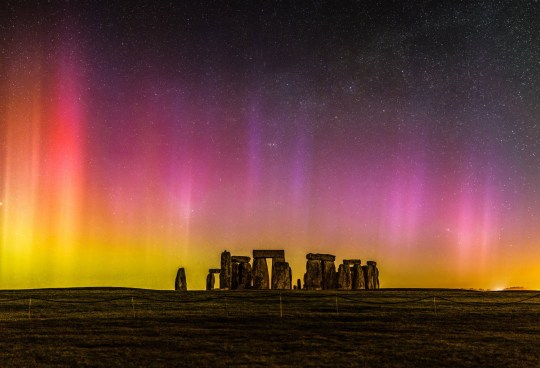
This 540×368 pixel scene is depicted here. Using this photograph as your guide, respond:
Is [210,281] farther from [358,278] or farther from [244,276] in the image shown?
[358,278]

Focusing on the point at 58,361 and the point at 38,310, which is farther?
the point at 38,310

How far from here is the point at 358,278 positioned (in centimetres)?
3897

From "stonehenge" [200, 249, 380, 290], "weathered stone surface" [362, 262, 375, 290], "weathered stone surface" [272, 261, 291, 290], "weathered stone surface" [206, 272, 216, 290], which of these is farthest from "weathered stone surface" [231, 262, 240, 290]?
"weathered stone surface" [362, 262, 375, 290]

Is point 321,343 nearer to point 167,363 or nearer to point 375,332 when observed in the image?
point 375,332

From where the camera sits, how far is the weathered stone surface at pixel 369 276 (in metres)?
40.1

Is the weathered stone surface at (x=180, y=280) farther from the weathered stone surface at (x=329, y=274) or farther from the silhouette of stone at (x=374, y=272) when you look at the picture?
the silhouette of stone at (x=374, y=272)

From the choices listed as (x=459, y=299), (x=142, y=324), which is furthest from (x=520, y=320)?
(x=142, y=324)

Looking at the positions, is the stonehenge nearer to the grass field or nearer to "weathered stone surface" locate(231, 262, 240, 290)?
"weathered stone surface" locate(231, 262, 240, 290)

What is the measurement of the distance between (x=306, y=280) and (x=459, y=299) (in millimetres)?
11244

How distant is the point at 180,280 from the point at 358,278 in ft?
38.5

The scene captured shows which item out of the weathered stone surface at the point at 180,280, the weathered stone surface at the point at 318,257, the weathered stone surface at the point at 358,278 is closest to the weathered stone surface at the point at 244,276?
the weathered stone surface at the point at 318,257

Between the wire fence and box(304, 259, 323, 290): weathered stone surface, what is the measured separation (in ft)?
23.5

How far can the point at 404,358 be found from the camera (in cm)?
1445

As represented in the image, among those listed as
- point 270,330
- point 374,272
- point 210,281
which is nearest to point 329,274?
point 374,272
